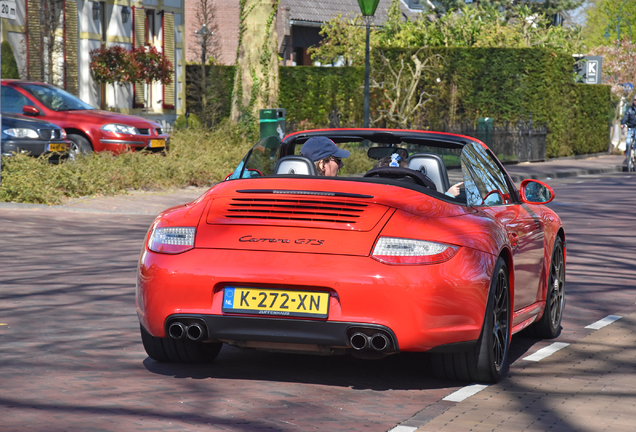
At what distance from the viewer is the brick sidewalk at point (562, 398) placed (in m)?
4.60

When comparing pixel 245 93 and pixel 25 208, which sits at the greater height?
pixel 245 93

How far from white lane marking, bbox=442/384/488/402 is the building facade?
23858 millimetres

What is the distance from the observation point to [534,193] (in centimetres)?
669

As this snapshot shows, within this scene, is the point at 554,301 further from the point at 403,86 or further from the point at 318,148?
the point at 403,86

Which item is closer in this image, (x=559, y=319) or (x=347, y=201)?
(x=347, y=201)

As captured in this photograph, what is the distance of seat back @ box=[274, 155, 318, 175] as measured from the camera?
20.1ft

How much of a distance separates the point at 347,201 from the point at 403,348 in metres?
0.78

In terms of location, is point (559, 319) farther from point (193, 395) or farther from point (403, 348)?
point (193, 395)

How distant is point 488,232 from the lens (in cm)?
533

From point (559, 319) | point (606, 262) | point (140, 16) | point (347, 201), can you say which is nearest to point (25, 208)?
point (606, 262)

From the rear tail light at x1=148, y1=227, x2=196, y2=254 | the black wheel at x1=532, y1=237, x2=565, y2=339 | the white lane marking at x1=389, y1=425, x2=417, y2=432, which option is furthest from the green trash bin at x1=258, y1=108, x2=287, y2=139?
the white lane marking at x1=389, y1=425, x2=417, y2=432

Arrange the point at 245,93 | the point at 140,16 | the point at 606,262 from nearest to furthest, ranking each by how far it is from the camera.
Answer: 1. the point at 606,262
2. the point at 245,93
3. the point at 140,16

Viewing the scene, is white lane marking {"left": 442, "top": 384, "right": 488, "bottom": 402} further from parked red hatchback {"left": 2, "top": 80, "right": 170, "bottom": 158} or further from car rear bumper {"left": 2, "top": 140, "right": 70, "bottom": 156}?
parked red hatchback {"left": 2, "top": 80, "right": 170, "bottom": 158}

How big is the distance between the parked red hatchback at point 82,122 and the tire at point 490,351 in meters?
14.2
